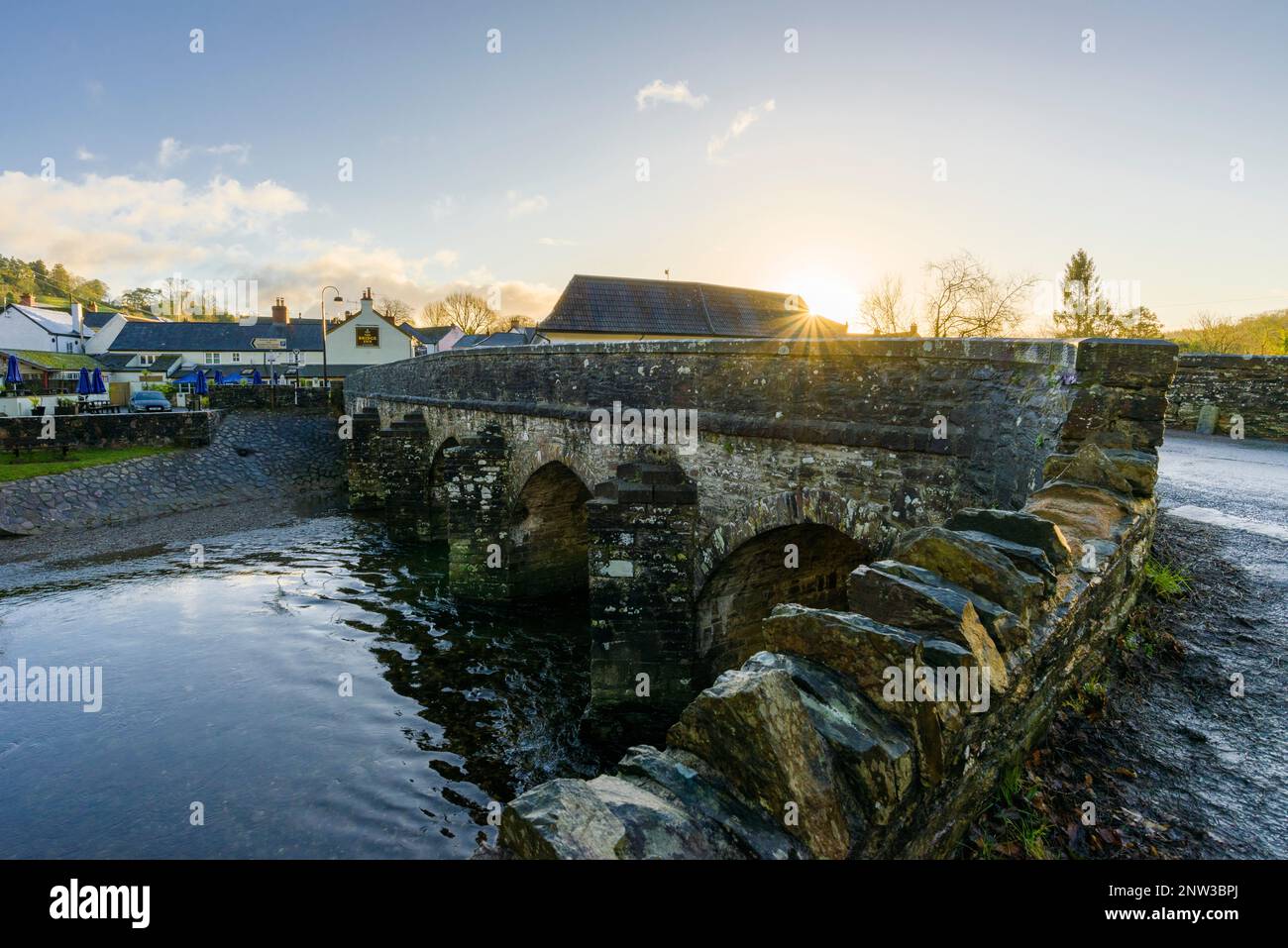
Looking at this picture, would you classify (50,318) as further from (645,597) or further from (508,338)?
(645,597)

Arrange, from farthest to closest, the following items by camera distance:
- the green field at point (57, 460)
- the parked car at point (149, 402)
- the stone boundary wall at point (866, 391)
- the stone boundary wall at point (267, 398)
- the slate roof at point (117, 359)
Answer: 1. the slate roof at point (117, 359)
2. the stone boundary wall at point (267, 398)
3. the parked car at point (149, 402)
4. the green field at point (57, 460)
5. the stone boundary wall at point (866, 391)

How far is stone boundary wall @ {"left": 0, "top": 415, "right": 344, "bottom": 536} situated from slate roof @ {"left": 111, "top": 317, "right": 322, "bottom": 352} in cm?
3286

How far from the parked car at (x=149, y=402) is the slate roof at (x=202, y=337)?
29.1 metres

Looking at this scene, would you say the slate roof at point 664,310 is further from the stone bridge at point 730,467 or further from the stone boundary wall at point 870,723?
the stone boundary wall at point 870,723

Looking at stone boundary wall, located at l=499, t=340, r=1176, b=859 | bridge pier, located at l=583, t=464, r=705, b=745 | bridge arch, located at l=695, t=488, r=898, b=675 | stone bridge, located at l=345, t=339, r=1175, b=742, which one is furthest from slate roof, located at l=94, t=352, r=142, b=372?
stone boundary wall, located at l=499, t=340, r=1176, b=859

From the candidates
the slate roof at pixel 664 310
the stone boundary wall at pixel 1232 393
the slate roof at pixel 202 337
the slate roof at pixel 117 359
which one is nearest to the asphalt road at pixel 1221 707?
the stone boundary wall at pixel 1232 393

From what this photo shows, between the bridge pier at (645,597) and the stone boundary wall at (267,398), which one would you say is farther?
the stone boundary wall at (267,398)

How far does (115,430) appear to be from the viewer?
93.4ft

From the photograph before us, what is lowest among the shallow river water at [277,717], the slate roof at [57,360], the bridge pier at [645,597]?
the shallow river water at [277,717]

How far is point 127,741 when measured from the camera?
9.62 m

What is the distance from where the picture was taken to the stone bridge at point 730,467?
5805mm
